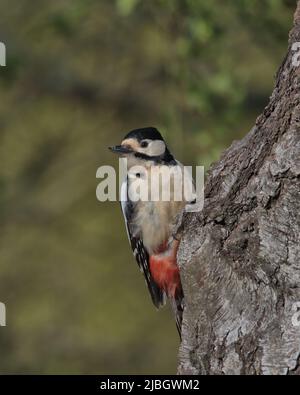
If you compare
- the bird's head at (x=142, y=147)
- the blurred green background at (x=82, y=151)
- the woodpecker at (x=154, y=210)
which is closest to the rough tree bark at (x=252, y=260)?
the woodpecker at (x=154, y=210)

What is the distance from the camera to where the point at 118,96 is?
9.14m

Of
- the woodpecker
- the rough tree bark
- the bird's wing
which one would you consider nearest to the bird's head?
the woodpecker

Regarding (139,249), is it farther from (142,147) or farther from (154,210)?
(142,147)

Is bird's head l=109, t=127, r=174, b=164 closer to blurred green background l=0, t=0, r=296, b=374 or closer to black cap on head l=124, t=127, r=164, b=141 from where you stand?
black cap on head l=124, t=127, r=164, b=141

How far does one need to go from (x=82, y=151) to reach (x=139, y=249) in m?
3.35

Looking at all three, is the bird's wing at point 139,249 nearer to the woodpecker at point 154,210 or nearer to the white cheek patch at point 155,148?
the woodpecker at point 154,210

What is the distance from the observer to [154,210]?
5.63 metres

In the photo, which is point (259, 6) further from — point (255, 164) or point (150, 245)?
point (255, 164)

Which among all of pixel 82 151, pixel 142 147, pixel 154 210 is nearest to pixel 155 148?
pixel 142 147

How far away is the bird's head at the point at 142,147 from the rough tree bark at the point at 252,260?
1658 millimetres

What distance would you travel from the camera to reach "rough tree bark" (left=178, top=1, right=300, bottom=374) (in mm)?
3723

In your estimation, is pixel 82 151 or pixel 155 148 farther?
pixel 82 151

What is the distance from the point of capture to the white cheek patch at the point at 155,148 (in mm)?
5680

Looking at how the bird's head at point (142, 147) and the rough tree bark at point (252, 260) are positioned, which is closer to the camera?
the rough tree bark at point (252, 260)
